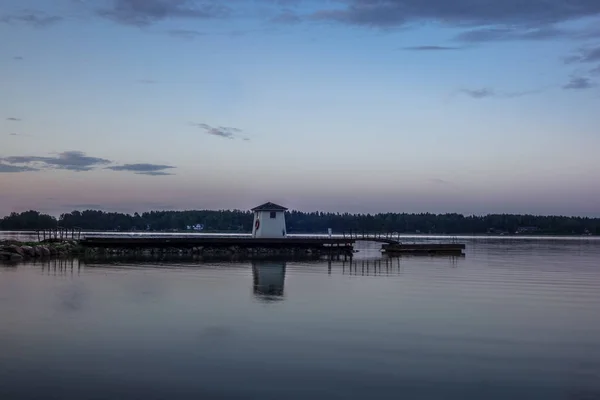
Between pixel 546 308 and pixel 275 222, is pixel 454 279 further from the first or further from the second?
pixel 275 222

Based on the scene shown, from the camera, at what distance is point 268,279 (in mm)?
34406

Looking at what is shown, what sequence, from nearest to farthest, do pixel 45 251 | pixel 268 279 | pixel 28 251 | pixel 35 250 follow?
pixel 268 279 → pixel 28 251 → pixel 35 250 → pixel 45 251

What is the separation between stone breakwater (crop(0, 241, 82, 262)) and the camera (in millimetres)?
47688

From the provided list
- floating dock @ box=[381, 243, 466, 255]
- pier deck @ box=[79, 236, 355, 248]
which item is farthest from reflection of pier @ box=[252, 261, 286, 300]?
floating dock @ box=[381, 243, 466, 255]

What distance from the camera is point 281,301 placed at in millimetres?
25078

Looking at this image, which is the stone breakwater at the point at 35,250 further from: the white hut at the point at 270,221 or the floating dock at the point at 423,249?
the floating dock at the point at 423,249

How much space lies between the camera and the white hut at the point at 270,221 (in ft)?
202

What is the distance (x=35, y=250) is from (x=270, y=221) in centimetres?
2166

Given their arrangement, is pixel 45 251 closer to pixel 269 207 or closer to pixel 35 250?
pixel 35 250

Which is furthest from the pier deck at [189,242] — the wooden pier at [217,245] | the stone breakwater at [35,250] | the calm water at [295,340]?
the calm water at [295,340]

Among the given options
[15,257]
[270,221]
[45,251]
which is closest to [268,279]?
[15,257]

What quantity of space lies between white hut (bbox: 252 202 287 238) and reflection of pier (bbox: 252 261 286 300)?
13619 mm

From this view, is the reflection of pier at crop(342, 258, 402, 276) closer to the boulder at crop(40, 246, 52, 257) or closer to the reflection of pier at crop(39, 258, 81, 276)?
the reflection of pier at crop(39, 258, 81, 276)

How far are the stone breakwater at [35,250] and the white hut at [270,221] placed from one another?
16.7 m
